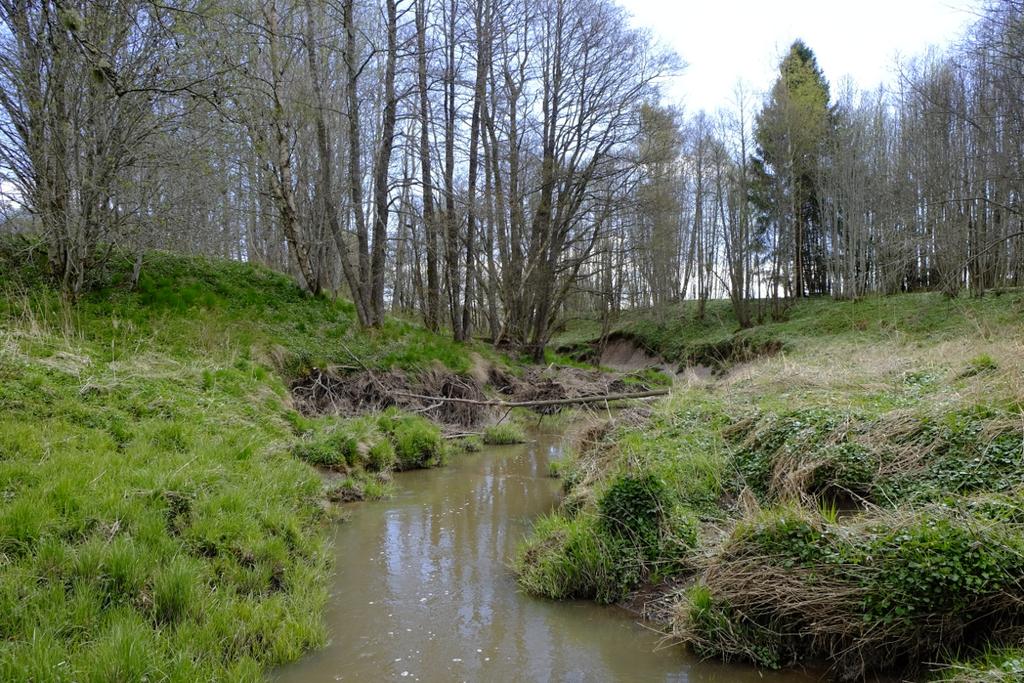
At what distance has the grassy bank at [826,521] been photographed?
3.53 metres

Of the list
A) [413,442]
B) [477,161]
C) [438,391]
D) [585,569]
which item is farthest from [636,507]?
[477,161]

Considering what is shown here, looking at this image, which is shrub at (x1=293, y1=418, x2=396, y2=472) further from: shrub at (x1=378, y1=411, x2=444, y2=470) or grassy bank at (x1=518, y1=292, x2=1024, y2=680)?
grassy bank at (x1=518, y1=292, x2=1024, y2=680)

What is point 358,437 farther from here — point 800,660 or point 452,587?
point 800,660

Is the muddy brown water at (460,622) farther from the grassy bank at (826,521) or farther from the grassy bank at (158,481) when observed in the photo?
the grassy bank at (158,481)

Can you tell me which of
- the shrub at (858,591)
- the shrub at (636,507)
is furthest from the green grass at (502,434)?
the shrub at (858,591)

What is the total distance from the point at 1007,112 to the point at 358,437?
59.4 ft

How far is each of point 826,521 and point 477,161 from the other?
1673 cm

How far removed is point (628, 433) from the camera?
8.35 metres

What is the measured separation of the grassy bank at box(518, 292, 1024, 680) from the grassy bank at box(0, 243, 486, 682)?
2.49 metres

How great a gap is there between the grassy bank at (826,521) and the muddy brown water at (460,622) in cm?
26

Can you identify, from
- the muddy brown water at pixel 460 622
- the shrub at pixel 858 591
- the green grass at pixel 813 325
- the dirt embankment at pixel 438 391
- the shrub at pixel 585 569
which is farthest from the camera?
the green grass at pixel 813 325

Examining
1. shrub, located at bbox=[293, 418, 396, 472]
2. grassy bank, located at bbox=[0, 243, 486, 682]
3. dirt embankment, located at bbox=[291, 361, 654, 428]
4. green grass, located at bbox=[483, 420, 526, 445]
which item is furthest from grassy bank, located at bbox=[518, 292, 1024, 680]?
dirt embankment, located at bbox=[291, 361, 654, 428]

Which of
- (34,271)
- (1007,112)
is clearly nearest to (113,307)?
(34,271)

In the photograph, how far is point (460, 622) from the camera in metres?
4.73
